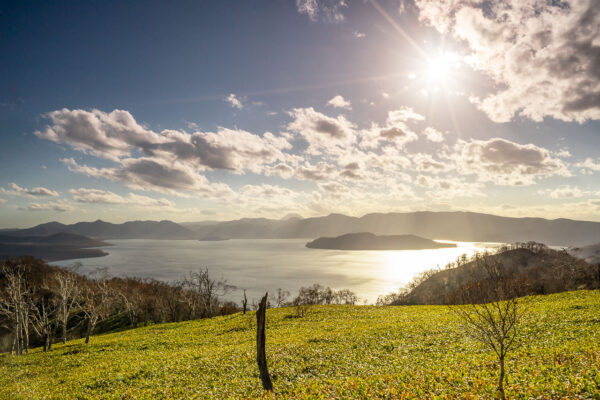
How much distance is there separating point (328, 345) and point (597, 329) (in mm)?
22958

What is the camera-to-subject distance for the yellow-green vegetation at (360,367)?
15.3 m

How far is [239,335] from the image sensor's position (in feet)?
135

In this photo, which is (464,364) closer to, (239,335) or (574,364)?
(574,364)

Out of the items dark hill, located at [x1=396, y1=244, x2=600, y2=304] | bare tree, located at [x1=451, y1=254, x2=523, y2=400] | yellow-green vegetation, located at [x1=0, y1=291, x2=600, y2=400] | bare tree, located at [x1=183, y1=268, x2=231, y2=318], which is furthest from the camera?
dark hill, located at [x1=396, y1=244, x2=600, y2=304]

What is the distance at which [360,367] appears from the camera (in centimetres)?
2134

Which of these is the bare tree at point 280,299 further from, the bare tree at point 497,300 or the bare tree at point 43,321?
the bare tree at point 497,300

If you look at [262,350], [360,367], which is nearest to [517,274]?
[360,367]

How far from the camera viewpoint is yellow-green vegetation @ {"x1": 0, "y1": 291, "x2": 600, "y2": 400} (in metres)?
15.3

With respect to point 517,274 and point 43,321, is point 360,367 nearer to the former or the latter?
point 43,321

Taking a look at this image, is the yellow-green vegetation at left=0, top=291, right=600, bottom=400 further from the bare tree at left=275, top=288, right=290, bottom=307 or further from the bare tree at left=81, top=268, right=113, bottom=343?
the bare tree at left=275, top=288, right=290, bottom=307

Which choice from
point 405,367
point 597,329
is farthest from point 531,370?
point 597,329

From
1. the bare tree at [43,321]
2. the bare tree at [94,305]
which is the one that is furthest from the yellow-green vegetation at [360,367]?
the bare tree at [94,305]

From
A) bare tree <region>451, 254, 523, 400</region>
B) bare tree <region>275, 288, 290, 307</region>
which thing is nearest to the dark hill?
bare tree <region>275, 288, 290, 307</region>

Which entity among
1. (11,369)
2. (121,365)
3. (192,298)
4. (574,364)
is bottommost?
(192,298)
